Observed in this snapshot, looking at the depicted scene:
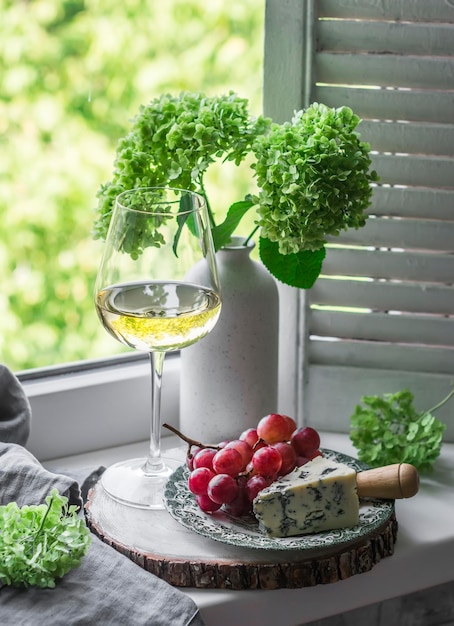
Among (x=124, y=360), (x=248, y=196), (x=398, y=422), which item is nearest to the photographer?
(x=248, y=196)

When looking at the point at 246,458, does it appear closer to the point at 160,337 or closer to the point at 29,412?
the point at 160,337

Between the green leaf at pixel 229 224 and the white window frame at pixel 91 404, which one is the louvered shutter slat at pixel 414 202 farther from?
the white window frame at pixel 91 404

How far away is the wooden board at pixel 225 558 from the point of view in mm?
986

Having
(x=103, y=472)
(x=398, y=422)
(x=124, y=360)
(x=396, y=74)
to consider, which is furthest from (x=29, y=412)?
(x=396, y=74)

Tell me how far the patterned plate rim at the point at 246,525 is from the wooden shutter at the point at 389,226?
0.94 feet

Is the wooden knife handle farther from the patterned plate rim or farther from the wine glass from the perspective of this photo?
the wine glass

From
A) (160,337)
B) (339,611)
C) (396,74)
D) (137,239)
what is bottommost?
(339,611)

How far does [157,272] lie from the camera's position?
1037 millimetres

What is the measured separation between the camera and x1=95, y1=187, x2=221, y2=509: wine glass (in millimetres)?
1020

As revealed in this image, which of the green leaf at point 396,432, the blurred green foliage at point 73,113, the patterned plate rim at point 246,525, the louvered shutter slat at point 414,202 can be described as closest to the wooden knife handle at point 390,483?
the patterned plate rim at point 246,525

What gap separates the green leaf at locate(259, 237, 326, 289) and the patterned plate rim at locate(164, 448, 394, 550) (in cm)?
28

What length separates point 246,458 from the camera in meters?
1.09

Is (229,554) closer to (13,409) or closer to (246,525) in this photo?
(246,525)

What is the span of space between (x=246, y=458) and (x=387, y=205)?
1.32ft
